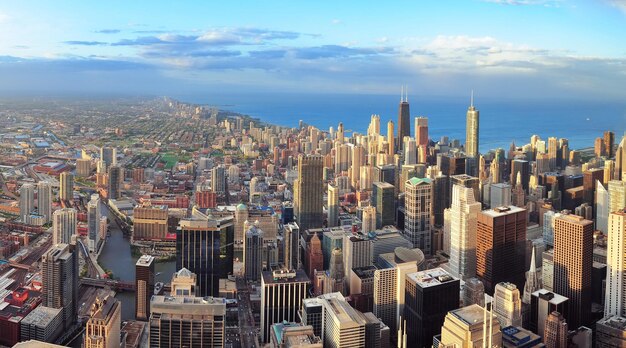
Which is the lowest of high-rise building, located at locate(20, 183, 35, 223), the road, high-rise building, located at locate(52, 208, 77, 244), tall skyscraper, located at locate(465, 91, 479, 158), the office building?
the road

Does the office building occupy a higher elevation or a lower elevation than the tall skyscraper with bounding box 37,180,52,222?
lower

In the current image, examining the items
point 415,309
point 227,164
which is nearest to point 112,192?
point 227,164

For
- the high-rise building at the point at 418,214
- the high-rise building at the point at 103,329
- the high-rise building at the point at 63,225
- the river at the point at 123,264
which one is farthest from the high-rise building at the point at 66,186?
the high-rise building at the point at 418,214

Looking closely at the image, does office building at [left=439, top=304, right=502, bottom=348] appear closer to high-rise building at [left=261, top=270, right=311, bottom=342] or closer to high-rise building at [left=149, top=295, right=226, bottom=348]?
high-rise building at [left=261, top=270, right=311, bottom=342]

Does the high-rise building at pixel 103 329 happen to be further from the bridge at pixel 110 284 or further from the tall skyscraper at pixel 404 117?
the tall skyscraper at pixel 404 117

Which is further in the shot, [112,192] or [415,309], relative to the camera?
[112,192]

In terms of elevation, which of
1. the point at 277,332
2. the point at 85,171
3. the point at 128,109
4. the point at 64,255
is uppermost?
the point at 128,109

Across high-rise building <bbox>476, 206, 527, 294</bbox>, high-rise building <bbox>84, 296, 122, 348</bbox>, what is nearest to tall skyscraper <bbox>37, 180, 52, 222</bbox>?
high-rise building <bbox>84, 296, 122, 348</bbox>

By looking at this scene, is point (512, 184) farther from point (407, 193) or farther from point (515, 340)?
point (515, 340)
